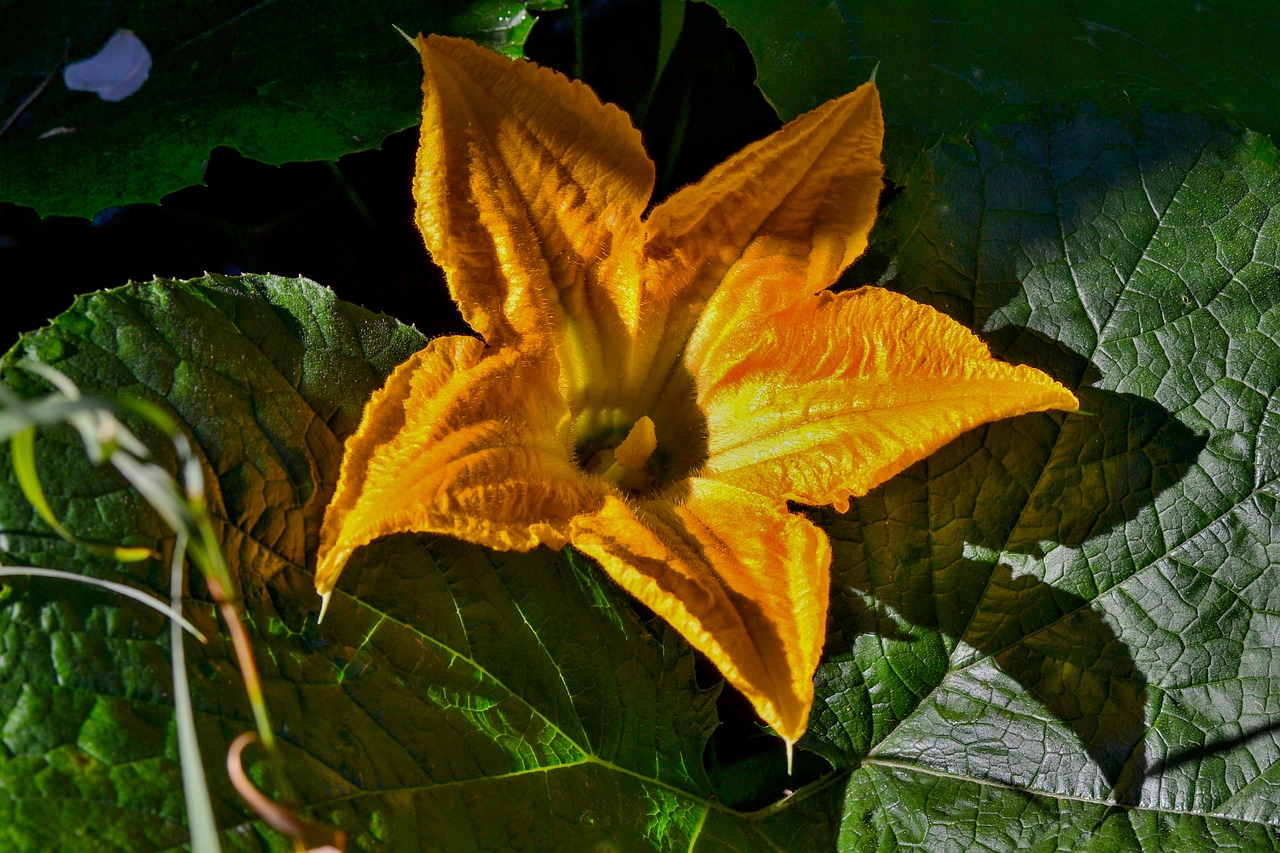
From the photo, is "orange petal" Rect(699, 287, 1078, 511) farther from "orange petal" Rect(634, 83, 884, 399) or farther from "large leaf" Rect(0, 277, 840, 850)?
"large leaf" Rect(0, 277, 840, 850)

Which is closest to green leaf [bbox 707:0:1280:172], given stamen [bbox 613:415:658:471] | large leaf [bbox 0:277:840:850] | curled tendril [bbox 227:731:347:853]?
stamen [bbox 613:415:658:471]

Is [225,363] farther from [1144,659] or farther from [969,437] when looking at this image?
[1144,659]

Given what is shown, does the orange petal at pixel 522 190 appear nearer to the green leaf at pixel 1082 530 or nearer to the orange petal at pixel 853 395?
the orange petal at pixel 853 395

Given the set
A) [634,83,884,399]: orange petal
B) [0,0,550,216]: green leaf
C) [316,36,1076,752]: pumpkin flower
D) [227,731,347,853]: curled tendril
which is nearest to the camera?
[227,731,347,853]: curled tendril

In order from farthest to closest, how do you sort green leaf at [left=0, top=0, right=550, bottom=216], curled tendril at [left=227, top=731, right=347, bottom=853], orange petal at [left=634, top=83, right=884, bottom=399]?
green leaf at [left=0, top=0, right=550, bottom=216] → orange petal at [left=634, top=83, right=884, bottom=399] → curled tendril at [left=227, top=731, right=347, bottom=853]

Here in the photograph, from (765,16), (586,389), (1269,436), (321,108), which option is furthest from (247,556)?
(1269,436)

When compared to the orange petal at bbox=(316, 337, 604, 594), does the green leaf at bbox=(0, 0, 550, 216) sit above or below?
above
